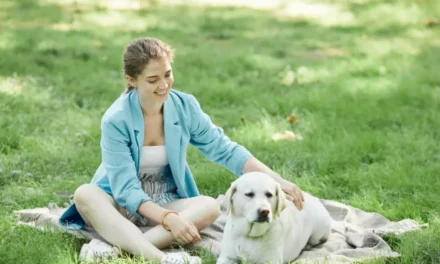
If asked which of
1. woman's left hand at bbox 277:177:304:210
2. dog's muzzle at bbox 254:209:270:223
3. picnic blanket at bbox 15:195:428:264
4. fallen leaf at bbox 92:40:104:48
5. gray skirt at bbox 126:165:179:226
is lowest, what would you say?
picnic blanket at bbox 15:195:428:264

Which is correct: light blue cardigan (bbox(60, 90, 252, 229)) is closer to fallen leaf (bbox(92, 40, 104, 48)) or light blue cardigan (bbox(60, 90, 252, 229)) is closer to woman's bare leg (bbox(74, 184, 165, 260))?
woman's bare leg (bbox(74, 184, 165, 260))

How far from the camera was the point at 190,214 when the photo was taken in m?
4.40

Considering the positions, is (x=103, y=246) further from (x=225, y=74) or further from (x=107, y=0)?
(x=107, y=0)

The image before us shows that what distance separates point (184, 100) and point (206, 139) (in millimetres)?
276

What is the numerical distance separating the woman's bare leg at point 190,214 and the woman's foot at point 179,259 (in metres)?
0.22

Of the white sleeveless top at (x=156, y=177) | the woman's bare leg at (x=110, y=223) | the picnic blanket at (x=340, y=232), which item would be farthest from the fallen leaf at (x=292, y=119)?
the woman's bare leg at (x=110, y=223)

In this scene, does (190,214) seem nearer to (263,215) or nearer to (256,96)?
(263,215)

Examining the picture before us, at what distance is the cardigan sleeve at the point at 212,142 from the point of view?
181 inches

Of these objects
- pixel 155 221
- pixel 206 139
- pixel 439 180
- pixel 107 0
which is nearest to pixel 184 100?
pixel 206 139

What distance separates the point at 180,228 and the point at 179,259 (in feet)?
0.75

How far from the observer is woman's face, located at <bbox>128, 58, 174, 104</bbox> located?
4301 mm

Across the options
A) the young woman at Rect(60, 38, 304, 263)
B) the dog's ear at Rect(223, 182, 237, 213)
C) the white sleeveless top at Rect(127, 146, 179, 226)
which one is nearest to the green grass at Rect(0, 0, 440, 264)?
the young woman at Rect(60, 38, 304, 263)

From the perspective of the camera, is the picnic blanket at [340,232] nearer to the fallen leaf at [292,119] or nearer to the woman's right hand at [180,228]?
the woman's right hand at [180,228]

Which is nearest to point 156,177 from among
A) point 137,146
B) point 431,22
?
point 137,146
